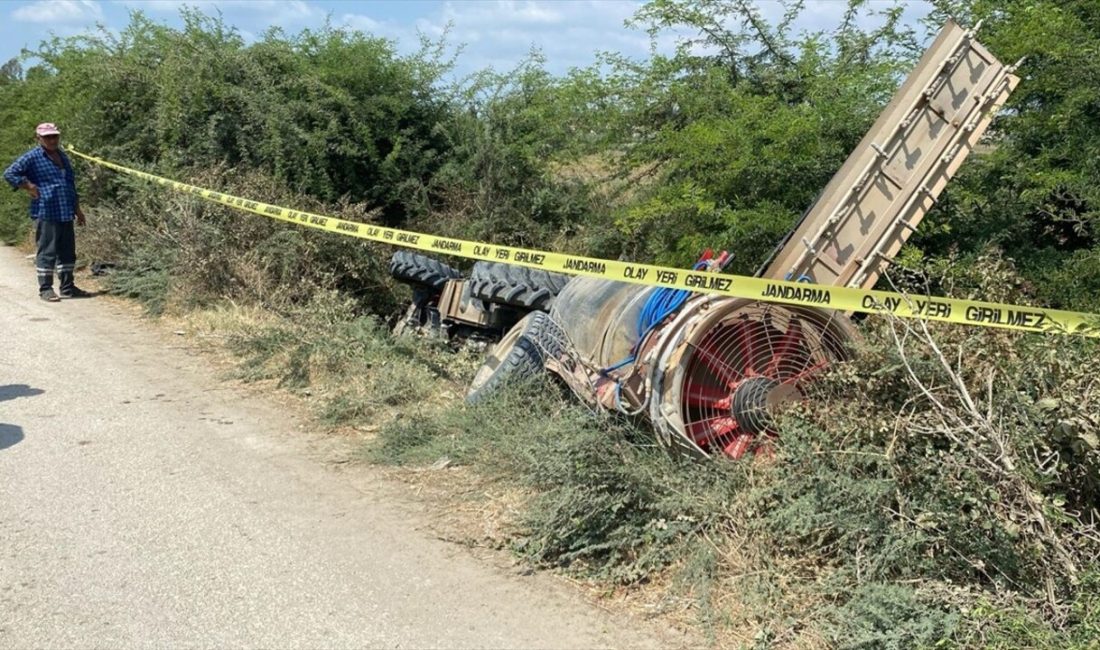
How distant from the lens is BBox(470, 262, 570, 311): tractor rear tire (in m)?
8.20

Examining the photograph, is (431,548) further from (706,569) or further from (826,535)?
(826,535)

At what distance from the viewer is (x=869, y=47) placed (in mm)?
8891

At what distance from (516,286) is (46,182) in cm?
599

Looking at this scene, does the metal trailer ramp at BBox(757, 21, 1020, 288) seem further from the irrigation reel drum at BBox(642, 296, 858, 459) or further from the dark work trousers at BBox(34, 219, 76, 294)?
the dark work trousers at BBox(34, 219, 76, 294)

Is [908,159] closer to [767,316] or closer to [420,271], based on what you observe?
[767,316]

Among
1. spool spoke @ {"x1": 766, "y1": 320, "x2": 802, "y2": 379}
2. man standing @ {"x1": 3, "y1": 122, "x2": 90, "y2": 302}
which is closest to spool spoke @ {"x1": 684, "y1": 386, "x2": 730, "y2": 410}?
spool spoke @ {"x1": 766, "y1": 320, "x2": 802, "y2": 379}

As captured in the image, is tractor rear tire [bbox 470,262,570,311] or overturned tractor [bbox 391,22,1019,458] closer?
overturned tractor [bbox 391,22,1019,458]

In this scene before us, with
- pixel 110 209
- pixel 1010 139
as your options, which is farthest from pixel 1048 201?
pixel 110 209

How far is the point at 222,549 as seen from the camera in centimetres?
471

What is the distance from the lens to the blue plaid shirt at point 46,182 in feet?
34.9

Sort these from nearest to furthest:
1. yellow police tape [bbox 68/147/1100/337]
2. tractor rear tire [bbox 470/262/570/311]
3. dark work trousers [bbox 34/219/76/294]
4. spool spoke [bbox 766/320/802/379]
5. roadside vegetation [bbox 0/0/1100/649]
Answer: roadside vegetation [bbox 0/0/1100/649], yellow police tape [bbox 68/147/1100/337], spool spoke [bbox 766/320/802/379], tractor rear tire [bbox 470/262/570/311], dark work trousers [bbox 34/219/76/294]

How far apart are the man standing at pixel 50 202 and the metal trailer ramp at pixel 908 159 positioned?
8.35 meters

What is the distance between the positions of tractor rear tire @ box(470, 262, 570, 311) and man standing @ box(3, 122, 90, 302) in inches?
207

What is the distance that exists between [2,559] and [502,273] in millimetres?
5024
